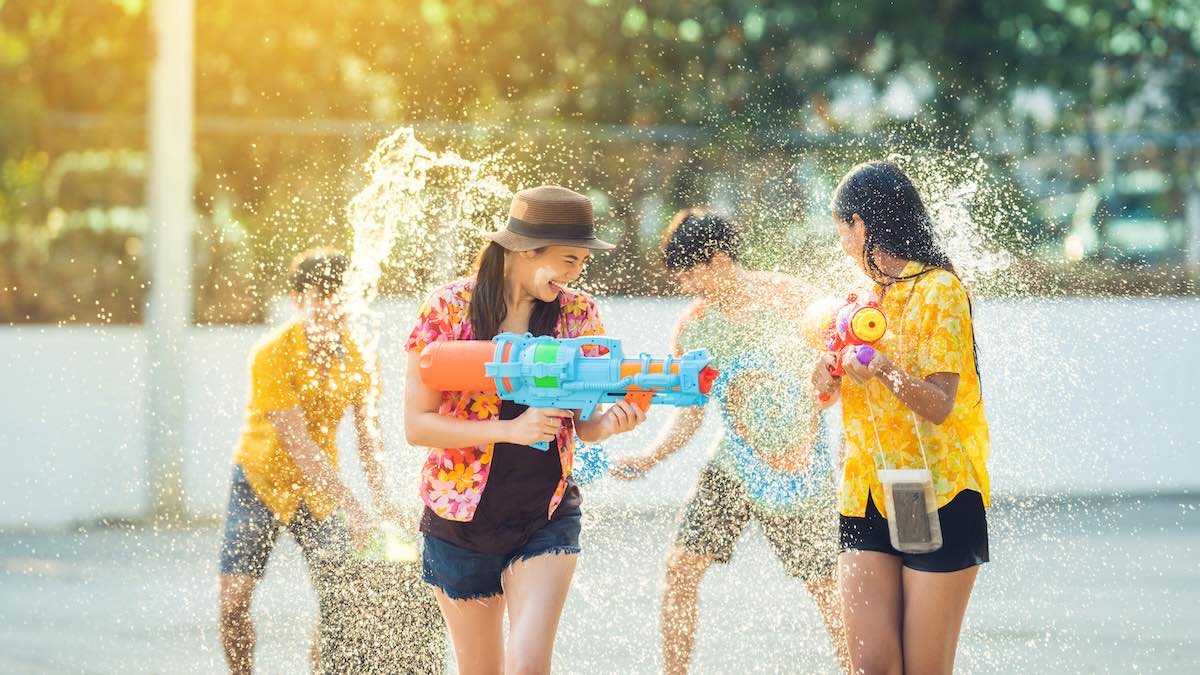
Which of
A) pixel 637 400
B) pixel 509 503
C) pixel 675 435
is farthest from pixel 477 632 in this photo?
pixel 675 435

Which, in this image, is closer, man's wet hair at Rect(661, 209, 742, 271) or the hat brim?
the hat brim

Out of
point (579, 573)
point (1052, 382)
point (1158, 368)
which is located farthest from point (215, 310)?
point (1158, 368)

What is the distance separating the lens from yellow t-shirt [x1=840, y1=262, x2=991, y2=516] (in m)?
3.58

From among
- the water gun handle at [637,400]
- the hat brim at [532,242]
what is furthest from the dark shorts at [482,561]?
the hat brim at [532,242]

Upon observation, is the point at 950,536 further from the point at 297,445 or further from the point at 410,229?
Answer: the point at 410,229

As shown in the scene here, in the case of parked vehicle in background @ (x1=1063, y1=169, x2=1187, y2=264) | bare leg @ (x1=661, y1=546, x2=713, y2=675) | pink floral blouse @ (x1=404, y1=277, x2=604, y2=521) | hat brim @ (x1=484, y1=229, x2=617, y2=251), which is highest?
parked vehicle in background @ (x1=1063, y1=169, x2=1187, y2=264)

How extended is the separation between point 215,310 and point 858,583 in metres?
9.13

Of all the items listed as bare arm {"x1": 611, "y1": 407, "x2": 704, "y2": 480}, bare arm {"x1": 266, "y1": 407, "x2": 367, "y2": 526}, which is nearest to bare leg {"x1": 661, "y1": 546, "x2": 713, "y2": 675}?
bare arm {"x1": 611, "y1": 407, "x2": 704, "y2": 480}

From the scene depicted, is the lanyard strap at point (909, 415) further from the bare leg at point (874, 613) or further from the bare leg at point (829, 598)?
the bare leg at point (829, 598)

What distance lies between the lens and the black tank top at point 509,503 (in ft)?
11.8

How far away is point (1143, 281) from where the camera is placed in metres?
11.8

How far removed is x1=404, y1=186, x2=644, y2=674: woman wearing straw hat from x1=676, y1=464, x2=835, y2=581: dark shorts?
146cm

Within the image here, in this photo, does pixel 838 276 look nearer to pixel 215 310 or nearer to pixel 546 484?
pixel 546 484

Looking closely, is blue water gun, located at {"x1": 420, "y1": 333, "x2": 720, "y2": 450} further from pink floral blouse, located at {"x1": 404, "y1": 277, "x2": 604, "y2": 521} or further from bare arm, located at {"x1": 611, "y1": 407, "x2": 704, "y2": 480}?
bare arm, located at {"x1": 611, "y1": 407, "x2": 704, "y2": 480}
